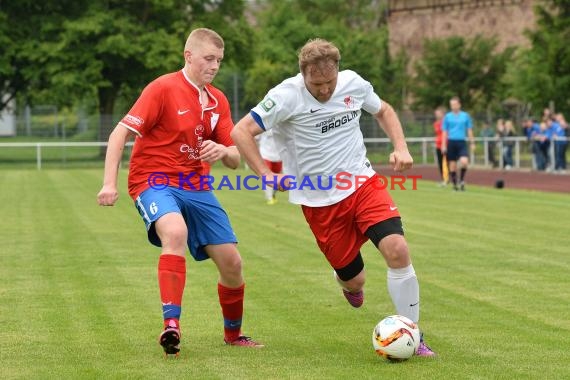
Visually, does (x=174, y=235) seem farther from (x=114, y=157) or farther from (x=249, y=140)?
(x=249, y=140)

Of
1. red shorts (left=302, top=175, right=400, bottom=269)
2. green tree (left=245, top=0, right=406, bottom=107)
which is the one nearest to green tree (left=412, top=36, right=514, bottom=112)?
green tree (left=245, top=0, right=406, bottom=107)

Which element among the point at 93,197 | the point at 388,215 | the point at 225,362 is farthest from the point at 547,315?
the point at 93,197

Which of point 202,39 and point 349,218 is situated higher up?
point 202,39

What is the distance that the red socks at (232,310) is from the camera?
7.85m

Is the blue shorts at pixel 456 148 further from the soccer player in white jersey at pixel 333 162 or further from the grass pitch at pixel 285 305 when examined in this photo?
the soccer player in white jersey at pixel 333 162

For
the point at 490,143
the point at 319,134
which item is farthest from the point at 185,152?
the point at 490,143

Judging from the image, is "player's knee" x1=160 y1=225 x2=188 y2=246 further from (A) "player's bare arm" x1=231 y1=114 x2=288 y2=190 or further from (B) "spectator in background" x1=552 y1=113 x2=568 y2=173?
(B) "spectator in background" x1=552 y1=113 x2=568 y2=173

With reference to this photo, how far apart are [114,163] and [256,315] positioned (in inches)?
87.7

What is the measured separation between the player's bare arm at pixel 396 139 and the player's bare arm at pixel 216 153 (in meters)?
1.03

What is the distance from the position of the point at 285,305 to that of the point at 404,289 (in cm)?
228

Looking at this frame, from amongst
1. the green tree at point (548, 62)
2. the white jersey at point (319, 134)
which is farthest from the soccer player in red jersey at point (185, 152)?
the green tree at point (548, 62)

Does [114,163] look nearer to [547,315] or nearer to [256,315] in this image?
[256,315]

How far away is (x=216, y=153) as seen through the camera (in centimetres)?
754

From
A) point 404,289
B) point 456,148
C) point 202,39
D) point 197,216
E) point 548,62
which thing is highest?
point 548,62
